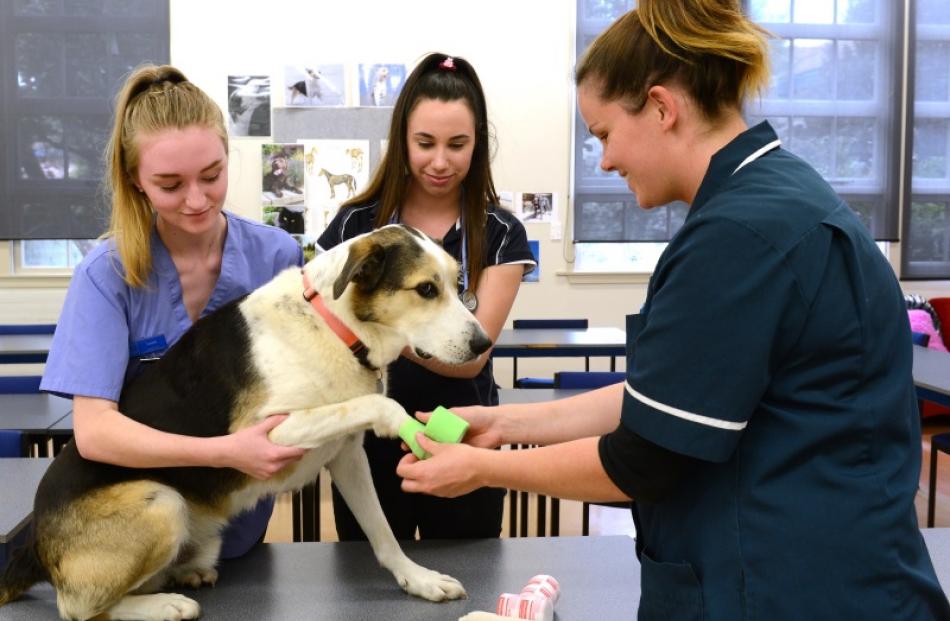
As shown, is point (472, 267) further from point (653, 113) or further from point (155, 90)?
point (653, 113)

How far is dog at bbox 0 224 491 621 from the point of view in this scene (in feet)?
4.86

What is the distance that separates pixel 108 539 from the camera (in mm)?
1467

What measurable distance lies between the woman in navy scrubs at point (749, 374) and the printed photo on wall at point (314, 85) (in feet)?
17.4

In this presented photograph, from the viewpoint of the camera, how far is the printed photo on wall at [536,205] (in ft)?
21.2

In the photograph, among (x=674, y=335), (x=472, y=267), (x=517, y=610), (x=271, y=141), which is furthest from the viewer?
(x=271, y=141)

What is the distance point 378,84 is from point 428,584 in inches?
202

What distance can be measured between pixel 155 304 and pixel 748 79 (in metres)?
1.16

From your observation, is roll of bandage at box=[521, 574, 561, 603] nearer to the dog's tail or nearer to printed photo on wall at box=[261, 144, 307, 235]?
the dog's tail

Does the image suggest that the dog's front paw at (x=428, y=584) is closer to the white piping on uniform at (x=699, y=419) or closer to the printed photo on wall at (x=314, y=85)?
the white piping on uniform at (x=699, y=419)

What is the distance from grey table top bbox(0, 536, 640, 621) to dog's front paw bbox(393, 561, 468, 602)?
1 cm

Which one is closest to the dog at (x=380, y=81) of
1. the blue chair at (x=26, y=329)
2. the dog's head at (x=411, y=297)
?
the blue chair at (x=26, y=329)

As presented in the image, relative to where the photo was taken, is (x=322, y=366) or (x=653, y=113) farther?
(x=322, y=366)

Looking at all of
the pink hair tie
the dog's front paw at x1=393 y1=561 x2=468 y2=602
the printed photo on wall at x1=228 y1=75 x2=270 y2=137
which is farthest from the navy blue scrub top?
the printed photo on wall at x1=228 y1=75 x2=270 y2=137

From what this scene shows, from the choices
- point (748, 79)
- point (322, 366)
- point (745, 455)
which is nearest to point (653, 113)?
point (748, 79)
